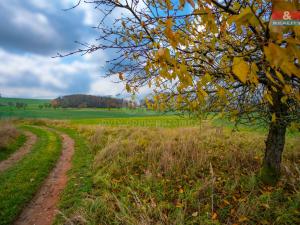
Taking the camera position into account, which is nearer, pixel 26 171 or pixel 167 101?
pixel 167 101

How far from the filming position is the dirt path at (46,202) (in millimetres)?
5214

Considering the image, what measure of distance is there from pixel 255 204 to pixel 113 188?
12.5ft

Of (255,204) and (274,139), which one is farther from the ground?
(274,139)

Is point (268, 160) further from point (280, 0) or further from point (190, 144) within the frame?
point (280, 0)

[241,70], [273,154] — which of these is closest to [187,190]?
[273,154]

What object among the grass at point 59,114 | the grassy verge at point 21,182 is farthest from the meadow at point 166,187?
the grass at point 59,114

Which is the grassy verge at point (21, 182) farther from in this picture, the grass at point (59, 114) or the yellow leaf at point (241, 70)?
the grass at point (59, 114)

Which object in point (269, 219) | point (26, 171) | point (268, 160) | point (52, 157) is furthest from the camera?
point (52, 157)

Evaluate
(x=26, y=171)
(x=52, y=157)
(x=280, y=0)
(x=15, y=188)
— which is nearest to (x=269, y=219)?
(x=280, y=0)

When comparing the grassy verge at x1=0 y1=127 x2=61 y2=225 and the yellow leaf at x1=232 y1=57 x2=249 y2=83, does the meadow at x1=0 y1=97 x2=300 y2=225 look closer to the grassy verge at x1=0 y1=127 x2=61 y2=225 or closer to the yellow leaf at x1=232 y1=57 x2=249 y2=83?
the grassy verge at x1=0 y1=127 x2=61 y2=225

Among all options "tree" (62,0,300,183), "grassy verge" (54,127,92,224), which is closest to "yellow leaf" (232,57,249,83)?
"tree" (62,0,300,183)

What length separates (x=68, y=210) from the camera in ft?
17.6

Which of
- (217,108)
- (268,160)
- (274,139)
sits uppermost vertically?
(217,108)

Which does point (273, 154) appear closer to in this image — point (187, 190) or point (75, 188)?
point (187, 190)
